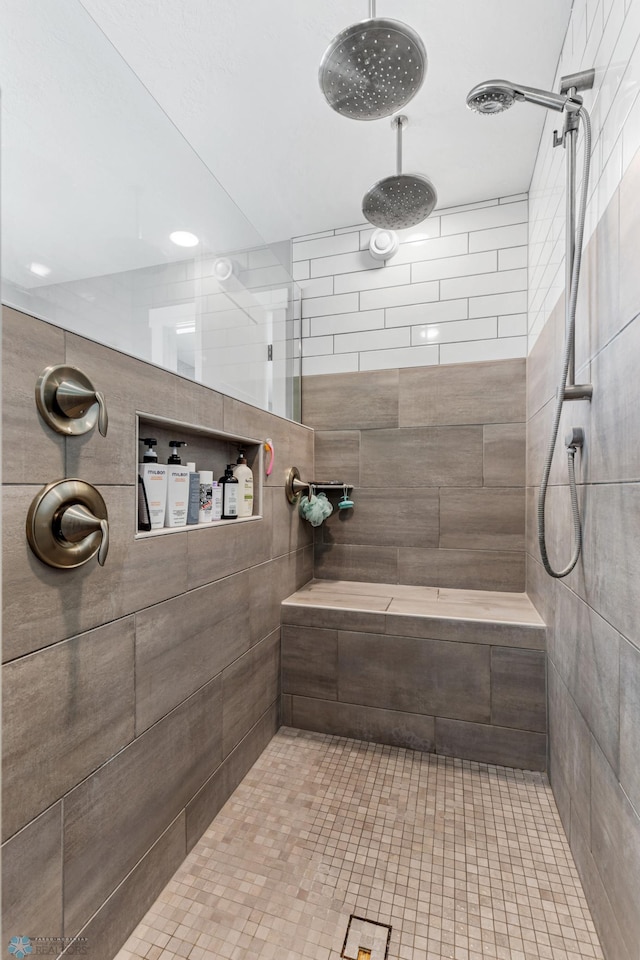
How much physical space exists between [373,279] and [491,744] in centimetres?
214

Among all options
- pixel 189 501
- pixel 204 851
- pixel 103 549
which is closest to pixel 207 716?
pixel 204 851

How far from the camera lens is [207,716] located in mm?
1275

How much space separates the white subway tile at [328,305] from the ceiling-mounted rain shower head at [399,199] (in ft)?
1.68

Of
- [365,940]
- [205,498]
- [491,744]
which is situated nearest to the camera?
[365,940]

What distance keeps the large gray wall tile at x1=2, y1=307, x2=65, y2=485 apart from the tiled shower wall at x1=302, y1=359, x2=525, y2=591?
1.60 m

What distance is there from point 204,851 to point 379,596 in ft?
3.61

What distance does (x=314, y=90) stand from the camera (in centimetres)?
153

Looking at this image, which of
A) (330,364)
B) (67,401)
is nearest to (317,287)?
(330,364)

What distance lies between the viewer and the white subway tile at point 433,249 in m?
2.13

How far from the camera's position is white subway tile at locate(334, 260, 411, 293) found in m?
2.21

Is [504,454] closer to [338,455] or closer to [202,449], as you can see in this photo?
[338,455]

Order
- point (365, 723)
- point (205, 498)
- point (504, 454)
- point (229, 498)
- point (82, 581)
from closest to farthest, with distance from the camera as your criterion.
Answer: point (82, 581) → point (205, 498) → point (229, 498) → point (365, 723) → point (504, 454)

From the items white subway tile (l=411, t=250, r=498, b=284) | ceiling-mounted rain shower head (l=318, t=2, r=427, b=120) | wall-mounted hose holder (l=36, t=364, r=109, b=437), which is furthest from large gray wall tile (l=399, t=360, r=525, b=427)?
wall-mounted hose holder (l=36, t=364, r=109, b=437)

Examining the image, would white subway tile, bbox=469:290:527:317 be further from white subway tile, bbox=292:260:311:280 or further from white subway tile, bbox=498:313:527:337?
white subway tile, bbox=292:260:311:280
